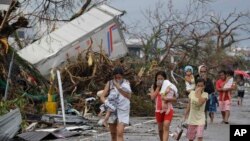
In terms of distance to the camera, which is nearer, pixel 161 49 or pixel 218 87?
pixel 218 87

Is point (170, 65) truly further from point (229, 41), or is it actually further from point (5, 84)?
point (229, 41)

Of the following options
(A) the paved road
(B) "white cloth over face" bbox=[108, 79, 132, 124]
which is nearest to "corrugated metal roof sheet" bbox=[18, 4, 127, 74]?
(A) the paved road

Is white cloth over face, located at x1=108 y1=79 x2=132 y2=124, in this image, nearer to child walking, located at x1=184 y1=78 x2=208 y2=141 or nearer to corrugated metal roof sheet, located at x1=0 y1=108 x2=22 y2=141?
child walking, located at x1=184 y1=78 x2=208 y2=141

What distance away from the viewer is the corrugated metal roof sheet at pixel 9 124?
11648 millimetres

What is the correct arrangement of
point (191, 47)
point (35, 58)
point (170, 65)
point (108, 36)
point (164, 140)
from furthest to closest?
point (191, 47) < point (170, 65) < point (108, 36) < point (35, 58) < point (164, 140)

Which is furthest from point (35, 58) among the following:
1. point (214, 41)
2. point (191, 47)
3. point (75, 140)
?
point (214, 41)

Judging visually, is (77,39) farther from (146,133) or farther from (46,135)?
(46,135)

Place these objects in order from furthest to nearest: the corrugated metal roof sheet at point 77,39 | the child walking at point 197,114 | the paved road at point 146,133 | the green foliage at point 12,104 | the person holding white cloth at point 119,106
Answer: the corrugated metal roof sheet at point 77,39, the green foliage at point 12,104, the paved road at point 146,133, the child walking at point 197,114, the person holding white cloth at point 119,106

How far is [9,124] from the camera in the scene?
485 inches

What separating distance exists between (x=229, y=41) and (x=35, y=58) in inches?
1383

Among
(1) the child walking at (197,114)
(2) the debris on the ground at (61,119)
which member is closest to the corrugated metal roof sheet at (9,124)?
(2) the debris on the ground at (61,119)

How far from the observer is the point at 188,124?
36.8 feet

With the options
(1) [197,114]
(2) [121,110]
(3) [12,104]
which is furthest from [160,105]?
(3) [12,104]

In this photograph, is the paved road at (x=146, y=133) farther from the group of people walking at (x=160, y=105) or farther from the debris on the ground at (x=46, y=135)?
the group of people walking at (x=160, y=105)
